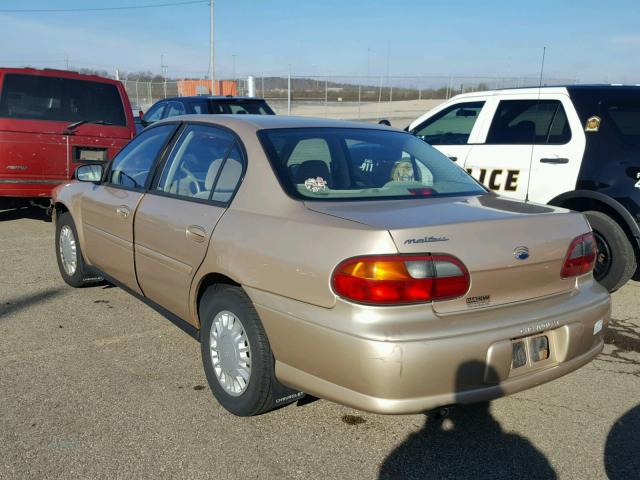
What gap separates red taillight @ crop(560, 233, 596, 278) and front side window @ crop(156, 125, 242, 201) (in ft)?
5.82

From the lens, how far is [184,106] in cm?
1086

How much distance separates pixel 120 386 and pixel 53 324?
53.0 inches

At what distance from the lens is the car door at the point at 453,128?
6.45m

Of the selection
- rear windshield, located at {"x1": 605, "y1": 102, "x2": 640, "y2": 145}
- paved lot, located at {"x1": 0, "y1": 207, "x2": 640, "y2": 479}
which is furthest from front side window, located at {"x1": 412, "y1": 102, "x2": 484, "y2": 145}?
paved lot, located at {"x1": 0, "y1": 207, "x2": 640, "y2": 479}

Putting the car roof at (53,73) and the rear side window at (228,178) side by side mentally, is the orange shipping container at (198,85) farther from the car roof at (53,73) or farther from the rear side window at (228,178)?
the rear side window at (228,178)

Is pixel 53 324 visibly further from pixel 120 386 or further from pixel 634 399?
pixel 634 399

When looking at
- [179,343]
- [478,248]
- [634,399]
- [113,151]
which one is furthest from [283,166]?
[113,151]

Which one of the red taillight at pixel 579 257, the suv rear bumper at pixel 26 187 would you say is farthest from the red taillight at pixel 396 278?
the suv rear bumper at pixel 26 187

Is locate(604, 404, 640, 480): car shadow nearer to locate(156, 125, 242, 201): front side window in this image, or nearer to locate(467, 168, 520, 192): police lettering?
locate(156, 125, 242, 201): front side window

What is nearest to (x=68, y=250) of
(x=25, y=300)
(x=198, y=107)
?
(x=25, y=300)

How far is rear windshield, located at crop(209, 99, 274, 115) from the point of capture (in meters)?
10.6

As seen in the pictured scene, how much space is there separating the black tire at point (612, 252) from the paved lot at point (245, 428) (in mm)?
1244

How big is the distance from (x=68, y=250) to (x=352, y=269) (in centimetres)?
374

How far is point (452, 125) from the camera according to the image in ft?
22.2
